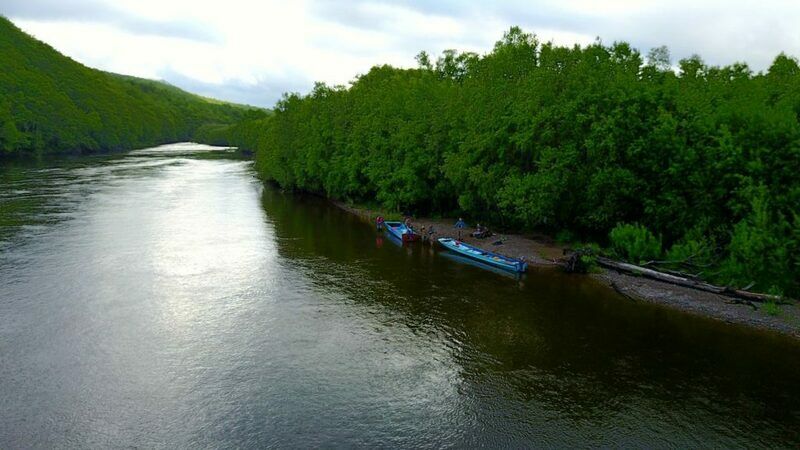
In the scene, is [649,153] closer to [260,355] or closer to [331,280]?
[331,280]

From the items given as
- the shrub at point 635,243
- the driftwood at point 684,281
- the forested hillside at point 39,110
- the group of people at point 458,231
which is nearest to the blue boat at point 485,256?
the group of people at point 458,231

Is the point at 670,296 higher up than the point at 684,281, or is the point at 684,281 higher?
the point at 684,281

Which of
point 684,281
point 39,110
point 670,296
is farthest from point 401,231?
point 39,110

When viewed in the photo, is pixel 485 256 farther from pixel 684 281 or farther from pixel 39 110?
pixel 39 110

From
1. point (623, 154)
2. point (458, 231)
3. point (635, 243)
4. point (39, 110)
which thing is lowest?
point (458, 231)

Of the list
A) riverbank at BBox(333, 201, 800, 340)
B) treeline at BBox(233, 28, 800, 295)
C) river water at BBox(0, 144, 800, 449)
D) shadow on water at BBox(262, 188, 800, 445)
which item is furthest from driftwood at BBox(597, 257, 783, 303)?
river water at BBox(0, 144, 800, 449)

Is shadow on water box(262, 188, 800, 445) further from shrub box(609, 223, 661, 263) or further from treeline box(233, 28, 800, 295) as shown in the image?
treeline box(233, 28, 800, 295)
